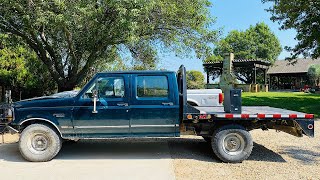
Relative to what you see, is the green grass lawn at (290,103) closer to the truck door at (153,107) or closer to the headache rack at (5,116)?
the truck door at (153,107)

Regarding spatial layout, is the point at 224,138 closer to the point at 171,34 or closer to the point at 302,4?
the point at 171,34

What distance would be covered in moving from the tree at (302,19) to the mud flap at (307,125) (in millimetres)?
10378

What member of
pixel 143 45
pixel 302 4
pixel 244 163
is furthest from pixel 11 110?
pixel 302 4

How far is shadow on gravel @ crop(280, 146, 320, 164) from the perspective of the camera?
767cm

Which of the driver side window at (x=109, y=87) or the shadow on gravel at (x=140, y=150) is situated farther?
the shadow on gravel at (x=140, y=150)

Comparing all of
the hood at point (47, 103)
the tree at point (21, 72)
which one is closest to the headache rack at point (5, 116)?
the hood at point (47, 103)

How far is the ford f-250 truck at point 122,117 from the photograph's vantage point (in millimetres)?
7457

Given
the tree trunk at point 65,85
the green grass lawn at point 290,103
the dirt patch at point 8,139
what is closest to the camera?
the dirt patch at point 8,139

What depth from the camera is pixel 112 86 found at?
7.62 m

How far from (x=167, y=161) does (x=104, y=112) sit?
5.35 feet

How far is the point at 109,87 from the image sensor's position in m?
7.62

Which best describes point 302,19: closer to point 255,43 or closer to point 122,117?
point 122,117

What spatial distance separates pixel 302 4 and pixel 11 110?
1372 cm

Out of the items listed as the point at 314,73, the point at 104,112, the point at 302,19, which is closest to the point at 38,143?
the point at 104,112
